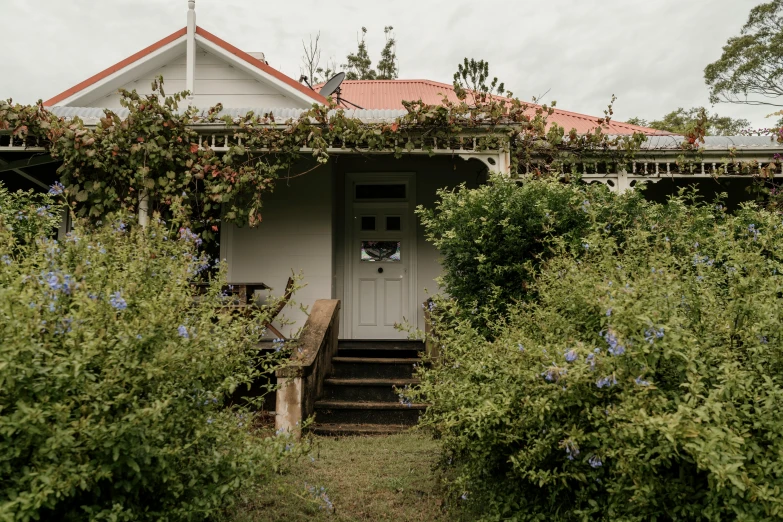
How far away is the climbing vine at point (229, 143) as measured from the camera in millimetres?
6805

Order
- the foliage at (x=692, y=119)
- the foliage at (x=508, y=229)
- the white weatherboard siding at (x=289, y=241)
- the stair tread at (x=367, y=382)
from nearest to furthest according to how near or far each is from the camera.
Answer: the foliage at (x=508, y=229) < the stair tread at (x=367, y=382) < the white weatherboard siding at (x=289, y=241) < the foliage at (x=692, y=119)

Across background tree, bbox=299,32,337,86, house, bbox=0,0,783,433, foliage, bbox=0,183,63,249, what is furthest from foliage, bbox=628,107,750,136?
foliage, bbox=0,183,63,249

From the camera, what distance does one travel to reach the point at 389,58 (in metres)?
31.9

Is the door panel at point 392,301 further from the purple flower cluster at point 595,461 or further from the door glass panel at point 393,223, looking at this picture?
the purple flower cluster at point 595,461

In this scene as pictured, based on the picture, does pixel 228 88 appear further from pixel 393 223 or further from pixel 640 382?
pixel 640 382

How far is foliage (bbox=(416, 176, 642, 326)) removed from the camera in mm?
5531

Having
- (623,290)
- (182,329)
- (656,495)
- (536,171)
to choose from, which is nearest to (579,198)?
(536,171)

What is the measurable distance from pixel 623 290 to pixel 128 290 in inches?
87.3

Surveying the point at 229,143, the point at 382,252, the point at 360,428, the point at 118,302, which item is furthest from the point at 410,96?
the point at 118,302

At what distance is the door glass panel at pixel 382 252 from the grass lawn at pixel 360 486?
12.9 feet

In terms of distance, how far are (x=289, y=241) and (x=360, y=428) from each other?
3.20 m

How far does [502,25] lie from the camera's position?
2602cm

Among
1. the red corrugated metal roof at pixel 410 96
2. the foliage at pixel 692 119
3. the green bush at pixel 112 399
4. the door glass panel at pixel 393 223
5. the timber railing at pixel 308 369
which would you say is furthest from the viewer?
the foliage at pixel 692 119

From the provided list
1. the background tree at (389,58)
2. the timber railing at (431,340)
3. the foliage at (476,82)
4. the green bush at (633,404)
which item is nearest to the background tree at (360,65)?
the background tree at (389,58)
